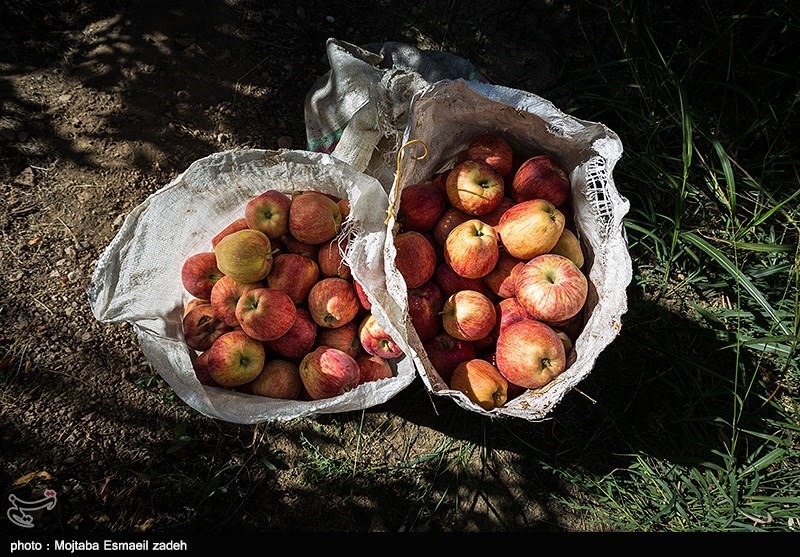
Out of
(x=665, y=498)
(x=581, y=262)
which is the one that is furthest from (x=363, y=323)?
(x=665, y=498)

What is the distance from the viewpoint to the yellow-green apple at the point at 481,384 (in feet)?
6.26

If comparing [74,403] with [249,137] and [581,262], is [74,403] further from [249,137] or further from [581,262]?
[581,262]

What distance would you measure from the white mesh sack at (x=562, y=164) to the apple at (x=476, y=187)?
247 millimetres

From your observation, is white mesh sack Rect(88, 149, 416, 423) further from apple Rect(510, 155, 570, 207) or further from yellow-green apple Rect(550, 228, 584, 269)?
yellow-green apple Rect(550, 228, 584, 269)

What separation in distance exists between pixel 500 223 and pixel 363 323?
31.5 inches

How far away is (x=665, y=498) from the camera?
2.47 meters

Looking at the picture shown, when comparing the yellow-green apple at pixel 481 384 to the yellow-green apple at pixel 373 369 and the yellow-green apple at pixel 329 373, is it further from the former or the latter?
the yellow-green apple at pixel 329 373

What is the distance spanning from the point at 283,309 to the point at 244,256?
29cm

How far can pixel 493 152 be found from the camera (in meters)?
2.24

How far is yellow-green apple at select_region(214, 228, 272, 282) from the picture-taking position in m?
1.97

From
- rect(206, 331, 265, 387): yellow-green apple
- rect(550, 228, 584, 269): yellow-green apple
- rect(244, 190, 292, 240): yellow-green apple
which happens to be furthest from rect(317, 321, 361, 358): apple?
rect(550, 228, 584, 269): yellow-green apple

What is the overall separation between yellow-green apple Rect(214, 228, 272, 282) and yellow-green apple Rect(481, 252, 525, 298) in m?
1.05

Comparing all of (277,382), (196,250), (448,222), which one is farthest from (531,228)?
(196,250)

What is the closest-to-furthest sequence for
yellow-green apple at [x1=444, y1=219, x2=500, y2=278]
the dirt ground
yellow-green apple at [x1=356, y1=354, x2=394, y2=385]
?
yellow-green apple at [x1=444, y1=219, x2=500, y2=278], yellow-green apple at [x1=356, y1=354, x2=394, y2=385], the dirt ground
